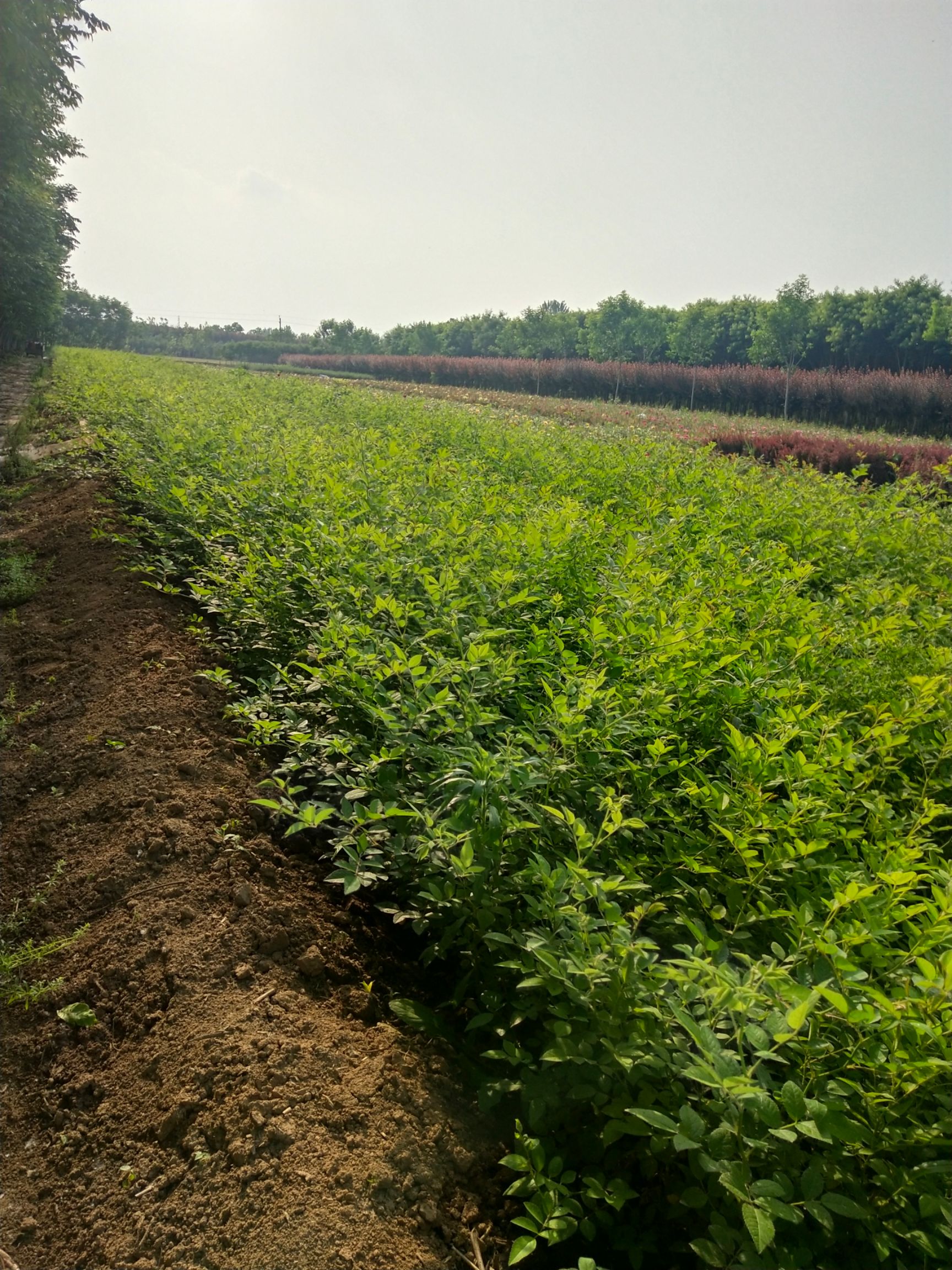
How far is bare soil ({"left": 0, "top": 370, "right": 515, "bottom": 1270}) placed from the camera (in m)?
1.50

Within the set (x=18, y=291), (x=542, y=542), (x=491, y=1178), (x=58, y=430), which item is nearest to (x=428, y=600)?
(x=542, y=542)

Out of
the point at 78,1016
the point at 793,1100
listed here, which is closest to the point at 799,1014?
the point at 793,1100

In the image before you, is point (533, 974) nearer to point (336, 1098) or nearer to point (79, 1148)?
point (336, 1098)

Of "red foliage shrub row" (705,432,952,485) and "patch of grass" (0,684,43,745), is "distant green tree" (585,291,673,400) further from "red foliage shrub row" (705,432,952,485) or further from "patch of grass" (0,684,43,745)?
"patch of grass" (0,684,43,745)

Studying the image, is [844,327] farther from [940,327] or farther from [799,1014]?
[799,1014]

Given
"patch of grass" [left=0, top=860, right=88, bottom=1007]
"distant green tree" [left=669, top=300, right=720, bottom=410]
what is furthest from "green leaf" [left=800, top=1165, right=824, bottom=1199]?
"distant green tree" [left=669, top=300, right=720, bottom=410]

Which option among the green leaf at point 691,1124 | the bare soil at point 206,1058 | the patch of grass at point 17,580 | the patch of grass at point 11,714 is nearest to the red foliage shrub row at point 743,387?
the patch of grass at point 17,580

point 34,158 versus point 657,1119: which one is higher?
point 34,158

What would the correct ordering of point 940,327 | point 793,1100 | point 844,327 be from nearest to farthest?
point 793,1100
point 940,327
point 844,327

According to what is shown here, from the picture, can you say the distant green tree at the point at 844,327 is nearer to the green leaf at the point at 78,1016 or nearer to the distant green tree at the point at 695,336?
the distant green tree at the point at 695,336

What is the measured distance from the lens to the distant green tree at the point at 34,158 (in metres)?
14.0

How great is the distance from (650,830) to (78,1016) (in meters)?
1.67

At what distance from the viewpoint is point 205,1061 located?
178 centimetres

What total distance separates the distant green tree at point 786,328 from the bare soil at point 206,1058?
50.2 metres
